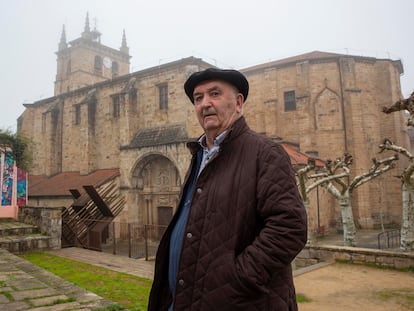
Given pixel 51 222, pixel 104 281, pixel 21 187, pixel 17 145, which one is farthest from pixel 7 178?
pixel 104 281

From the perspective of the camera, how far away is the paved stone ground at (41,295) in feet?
11.5

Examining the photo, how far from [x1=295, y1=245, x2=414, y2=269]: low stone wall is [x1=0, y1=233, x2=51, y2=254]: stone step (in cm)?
861

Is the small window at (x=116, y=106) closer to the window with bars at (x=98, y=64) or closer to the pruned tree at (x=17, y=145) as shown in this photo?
the pruned tree at (x=17, y=145)

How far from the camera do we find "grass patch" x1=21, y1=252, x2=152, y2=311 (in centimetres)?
556

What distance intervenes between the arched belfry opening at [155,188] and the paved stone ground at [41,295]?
14.5m

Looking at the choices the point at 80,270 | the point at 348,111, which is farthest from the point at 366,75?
the point at 80,270

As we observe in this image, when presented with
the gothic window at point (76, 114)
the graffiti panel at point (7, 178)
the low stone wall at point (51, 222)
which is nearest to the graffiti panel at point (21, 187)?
the graffiti panel at point (7, 178)

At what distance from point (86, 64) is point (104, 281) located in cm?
3870

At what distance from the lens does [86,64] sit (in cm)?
4044

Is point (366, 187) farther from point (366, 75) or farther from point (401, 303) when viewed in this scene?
point (401, 303)

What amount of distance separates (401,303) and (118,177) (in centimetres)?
1741

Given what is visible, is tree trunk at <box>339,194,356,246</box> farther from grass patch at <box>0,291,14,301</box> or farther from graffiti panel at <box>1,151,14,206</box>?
graffiti panel at <box>1,151,14,206</box>

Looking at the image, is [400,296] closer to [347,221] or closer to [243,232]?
[347,221]

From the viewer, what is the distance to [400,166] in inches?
849
